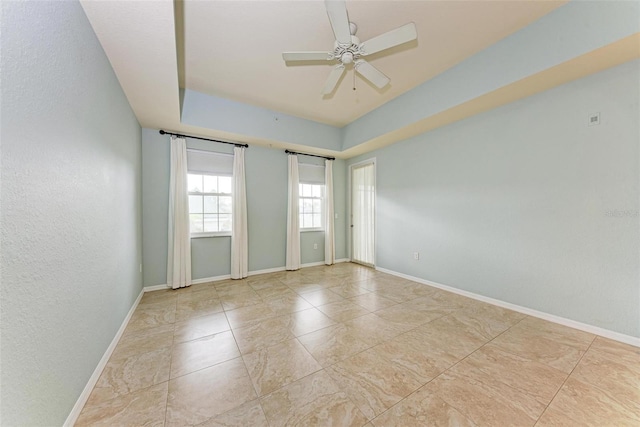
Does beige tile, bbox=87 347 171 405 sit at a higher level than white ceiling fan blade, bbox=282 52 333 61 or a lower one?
lower

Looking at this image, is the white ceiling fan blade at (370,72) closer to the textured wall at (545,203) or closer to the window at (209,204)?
the textured wall at (545,203)

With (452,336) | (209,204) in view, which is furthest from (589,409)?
(209,204)

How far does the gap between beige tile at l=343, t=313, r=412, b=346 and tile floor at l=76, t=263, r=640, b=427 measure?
0.01 meters

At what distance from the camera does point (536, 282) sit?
262cm

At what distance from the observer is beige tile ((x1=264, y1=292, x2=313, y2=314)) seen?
2891 millimetres

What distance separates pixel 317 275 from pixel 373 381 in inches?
109

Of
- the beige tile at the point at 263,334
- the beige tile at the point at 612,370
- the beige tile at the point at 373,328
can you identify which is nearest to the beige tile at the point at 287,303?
the beige tile at the point at 263,334

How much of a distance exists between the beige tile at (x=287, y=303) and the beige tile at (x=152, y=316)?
1.13 meters

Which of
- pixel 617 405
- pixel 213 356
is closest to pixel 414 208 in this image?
pixel 617 405

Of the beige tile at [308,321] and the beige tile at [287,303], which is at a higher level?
the beige tile at [287,303]

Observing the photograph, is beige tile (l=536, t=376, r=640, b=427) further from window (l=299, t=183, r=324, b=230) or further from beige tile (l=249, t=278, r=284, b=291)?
window (l=299, t=183, r=324, b=230)

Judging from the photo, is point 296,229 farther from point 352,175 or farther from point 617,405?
point 617,405

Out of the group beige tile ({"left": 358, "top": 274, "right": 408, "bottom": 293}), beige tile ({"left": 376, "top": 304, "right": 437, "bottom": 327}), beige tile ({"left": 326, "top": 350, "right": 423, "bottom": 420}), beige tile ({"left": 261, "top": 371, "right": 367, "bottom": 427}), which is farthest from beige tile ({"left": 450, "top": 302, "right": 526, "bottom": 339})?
beige tile ({"left": 261, "top": 371, "right": 367, "bottom": 427})

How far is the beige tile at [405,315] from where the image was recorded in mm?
2547
